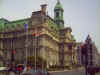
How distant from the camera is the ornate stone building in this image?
6328cm

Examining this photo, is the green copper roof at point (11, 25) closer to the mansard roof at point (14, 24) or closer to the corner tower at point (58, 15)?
the mansard roof at point (14, 24)

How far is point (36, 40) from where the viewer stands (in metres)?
63.9

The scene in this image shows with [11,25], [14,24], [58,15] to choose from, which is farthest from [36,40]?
[58,15]

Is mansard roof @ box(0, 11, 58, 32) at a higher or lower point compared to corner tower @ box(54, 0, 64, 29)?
lower

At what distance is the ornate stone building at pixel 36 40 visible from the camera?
63.3 m

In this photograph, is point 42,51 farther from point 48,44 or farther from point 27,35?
point 27,35

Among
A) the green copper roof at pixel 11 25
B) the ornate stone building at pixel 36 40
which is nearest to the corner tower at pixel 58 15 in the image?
the ornate stone building at pixel 36 40

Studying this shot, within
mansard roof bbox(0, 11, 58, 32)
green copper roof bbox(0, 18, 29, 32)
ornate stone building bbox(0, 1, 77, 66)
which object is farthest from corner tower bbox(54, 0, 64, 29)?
green copper roof bbox(0, 18, 29, 32)

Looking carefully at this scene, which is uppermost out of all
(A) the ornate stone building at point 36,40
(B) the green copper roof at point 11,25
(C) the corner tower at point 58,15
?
(C) the corner tower at point 58,15

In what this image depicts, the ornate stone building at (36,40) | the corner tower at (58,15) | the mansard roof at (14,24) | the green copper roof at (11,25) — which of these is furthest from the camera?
the corner tower at (58,15)

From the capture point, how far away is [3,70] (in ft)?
98.8

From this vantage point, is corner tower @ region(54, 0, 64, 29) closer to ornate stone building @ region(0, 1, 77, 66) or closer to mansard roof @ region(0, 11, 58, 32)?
ornate stone building @ region(0, 1, 77, 66)

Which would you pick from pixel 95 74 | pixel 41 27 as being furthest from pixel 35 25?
pixel 95 74

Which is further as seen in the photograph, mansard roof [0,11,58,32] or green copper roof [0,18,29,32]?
green copper roof [0,18,29,32]
